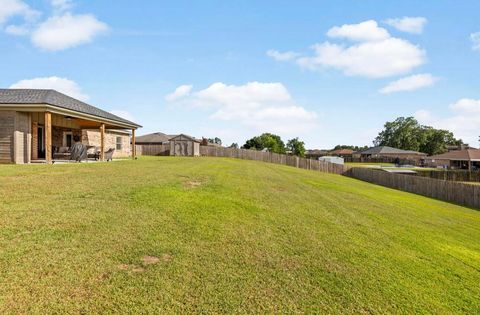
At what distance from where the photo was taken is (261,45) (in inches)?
816

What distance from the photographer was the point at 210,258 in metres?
4.40

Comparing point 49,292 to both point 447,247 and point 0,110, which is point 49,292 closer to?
point 447,247

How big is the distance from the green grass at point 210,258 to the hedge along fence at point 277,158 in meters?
23.4

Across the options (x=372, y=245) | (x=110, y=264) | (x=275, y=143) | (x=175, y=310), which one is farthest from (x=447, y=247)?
(x=275, y=143)

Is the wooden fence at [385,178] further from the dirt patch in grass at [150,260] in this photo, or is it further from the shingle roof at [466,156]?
the shingle roof at [466,156]

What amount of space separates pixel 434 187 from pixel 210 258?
2032cm

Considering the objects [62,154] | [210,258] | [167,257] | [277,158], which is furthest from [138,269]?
[277,158]

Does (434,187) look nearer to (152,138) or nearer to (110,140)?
(110,140)

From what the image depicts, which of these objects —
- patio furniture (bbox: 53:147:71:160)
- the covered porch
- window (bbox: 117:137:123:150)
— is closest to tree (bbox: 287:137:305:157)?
window (bbox: 117:137:123:150)

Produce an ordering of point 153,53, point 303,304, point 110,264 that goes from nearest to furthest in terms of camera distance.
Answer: point 303,304 < point 110,264 < point 153,53

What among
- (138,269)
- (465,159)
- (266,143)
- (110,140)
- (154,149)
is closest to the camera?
(138,269)

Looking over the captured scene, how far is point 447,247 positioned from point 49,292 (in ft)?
25.8

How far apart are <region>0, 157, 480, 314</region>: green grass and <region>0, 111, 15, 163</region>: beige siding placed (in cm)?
860

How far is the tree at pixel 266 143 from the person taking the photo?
7481 cm
